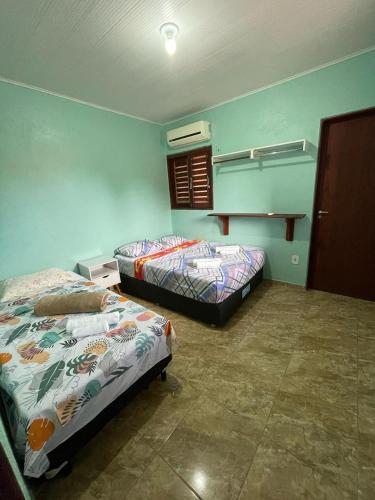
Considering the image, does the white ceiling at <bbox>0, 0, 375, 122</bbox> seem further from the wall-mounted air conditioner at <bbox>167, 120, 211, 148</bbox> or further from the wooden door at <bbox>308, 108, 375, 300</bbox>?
the wooden door at <bbox>308, 108, 375, 300</bbox>

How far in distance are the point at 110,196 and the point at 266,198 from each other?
2310mm

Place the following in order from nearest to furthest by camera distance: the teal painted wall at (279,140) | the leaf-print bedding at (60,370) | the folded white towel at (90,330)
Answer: the leaf-print bedding at (60,370) < the folded white towel at (90,330) < the teal painted wall at (279,140)

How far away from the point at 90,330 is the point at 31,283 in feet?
4.26

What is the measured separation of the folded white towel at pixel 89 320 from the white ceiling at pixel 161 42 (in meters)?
2.10

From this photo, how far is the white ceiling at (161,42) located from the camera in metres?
→ 1.47

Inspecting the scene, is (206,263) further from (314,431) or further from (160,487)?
(160,487)

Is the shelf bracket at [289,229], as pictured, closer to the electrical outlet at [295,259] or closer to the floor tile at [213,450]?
the electrical outlet at [295,259]

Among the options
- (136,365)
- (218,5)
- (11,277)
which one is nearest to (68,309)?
(136,365)

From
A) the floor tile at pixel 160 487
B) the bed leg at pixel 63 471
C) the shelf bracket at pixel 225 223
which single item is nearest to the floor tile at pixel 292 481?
the floor tile at pixel 160 487

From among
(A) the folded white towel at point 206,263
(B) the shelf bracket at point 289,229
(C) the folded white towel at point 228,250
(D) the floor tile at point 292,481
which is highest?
(B) the shelf bracket at point 289,229

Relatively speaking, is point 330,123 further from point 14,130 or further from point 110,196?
point 14,130

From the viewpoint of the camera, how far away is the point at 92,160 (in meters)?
2.94

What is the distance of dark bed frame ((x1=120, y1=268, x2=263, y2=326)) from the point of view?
2166 millimetres

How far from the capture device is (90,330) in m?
1.38
